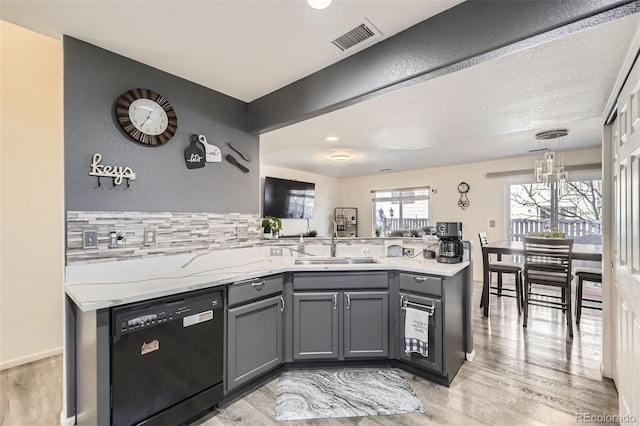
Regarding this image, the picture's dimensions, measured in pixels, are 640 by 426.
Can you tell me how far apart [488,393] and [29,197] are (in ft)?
13.4

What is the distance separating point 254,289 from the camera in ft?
6.95

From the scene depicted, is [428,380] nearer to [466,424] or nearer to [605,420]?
[466,424]

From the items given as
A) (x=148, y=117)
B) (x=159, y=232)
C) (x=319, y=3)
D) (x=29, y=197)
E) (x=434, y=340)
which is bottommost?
(x=434, y=340)

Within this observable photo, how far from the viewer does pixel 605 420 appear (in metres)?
1.81

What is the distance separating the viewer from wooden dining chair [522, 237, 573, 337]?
323cm

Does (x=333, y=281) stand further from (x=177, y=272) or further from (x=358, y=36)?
(x=358, y=36)

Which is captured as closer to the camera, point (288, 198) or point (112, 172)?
point (112, 172)

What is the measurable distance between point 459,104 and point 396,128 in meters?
0.78

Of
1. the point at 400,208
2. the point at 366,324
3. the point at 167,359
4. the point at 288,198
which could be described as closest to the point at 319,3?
the point at 167,359

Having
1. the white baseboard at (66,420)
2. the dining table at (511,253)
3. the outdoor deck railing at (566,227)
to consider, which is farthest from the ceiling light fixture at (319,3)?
the outdoor deck railing at (566,227)

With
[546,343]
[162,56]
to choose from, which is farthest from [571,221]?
[162,56]

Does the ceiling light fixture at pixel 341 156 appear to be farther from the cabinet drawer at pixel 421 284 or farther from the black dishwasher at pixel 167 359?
the black dishwasher at pixel 167 359

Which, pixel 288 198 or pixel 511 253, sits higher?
pixel 288 198

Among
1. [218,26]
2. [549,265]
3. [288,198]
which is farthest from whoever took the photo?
[288,198]
